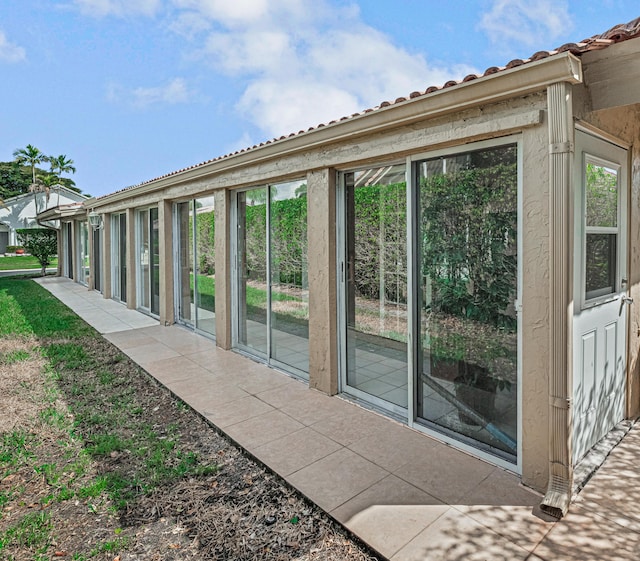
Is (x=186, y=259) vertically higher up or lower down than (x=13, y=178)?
lower down

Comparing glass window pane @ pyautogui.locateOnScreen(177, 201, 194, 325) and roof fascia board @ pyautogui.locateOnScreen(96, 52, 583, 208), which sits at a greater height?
roof fascia board @ pyautogui.locateOnScreen(96, 52, 583, 208)

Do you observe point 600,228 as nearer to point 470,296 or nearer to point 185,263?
point 470,296

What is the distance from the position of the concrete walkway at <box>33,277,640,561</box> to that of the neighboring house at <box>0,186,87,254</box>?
Answer: 40687 mm

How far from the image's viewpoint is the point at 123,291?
12.3 metres

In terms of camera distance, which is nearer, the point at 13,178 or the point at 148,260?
the point at 148,260

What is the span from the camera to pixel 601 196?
355cm

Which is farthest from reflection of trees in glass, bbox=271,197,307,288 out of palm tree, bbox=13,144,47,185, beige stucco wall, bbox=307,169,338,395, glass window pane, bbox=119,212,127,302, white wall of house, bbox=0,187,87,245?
palm tree, bbox=13,144,47,185

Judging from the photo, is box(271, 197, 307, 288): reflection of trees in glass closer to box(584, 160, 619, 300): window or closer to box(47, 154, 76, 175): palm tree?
box(584, 160, 619, 300): window

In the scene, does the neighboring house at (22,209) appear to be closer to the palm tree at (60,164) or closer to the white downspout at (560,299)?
the palm tree at (60,164)

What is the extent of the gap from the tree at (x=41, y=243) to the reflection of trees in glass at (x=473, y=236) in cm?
2181

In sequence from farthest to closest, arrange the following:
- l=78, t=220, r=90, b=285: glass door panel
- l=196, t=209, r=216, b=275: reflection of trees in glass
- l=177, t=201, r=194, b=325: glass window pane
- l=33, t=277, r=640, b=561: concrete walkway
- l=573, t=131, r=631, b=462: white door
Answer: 1. l=78, t=220, r=90, b=285: glass door panel
2. l=177, t=201, r=194, b=325: glass window pane
3. l=196, t=209, r=216, b=275: reflection of trees in glass
4. l=573, t=131, r=631, b=462: white door
5. l=33, t=277, r=640, b=561: concrete walkway

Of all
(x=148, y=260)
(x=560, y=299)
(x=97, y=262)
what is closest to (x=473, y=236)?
(x=560, y=299)

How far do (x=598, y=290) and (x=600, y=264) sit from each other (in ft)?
0.72

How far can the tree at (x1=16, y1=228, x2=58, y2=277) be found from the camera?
20703 mm
